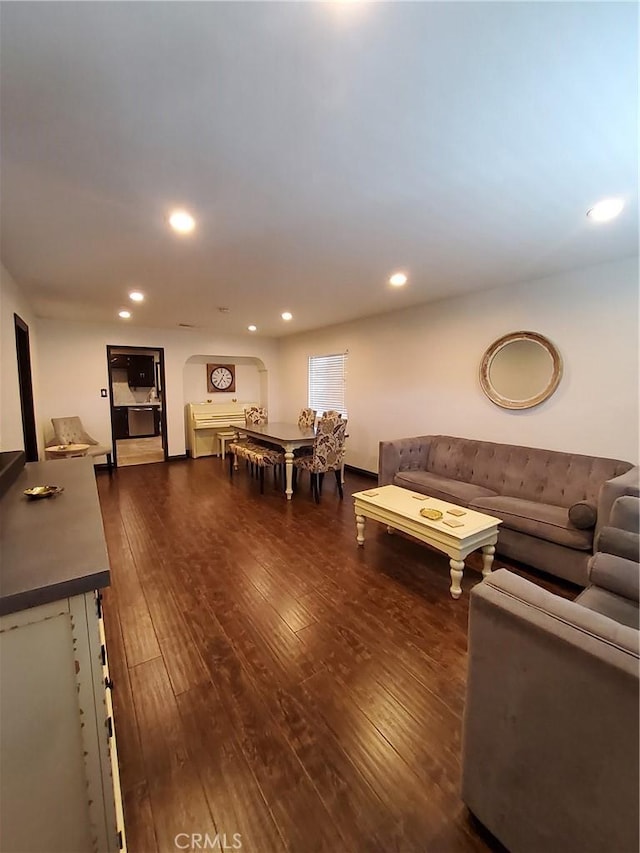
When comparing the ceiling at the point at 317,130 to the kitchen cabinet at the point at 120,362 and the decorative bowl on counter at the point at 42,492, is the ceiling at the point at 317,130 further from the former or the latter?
the kitchen cabinet at the point at 120,362

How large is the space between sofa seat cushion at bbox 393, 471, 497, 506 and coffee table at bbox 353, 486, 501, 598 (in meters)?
0.38

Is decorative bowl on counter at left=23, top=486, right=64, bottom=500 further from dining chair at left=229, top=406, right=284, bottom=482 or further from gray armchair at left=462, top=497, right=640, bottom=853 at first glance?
dining chair at left=229, top=406, right=284, bottom=482

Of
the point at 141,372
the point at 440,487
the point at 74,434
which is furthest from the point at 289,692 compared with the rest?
the point at 141,372

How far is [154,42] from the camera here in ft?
3.43

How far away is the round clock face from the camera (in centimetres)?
738

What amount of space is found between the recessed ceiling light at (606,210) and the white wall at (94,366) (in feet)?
19.5

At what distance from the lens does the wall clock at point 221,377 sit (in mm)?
7344

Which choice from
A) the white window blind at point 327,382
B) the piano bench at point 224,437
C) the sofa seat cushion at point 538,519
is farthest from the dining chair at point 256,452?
the sofa seat cushion at point 538,519

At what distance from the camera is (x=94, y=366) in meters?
5.84

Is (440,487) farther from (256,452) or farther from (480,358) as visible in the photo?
(256,452)

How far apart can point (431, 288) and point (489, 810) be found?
383 centimetres

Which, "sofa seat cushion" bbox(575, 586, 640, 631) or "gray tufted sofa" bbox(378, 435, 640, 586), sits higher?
"gray tufted sofa" bbox(378, 435, 640, 586)

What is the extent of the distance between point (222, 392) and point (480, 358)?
5249 mm

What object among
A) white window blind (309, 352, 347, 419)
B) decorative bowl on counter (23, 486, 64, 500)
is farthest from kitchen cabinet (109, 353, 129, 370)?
decorative bowl on counter (23, 486, 64, 500)
